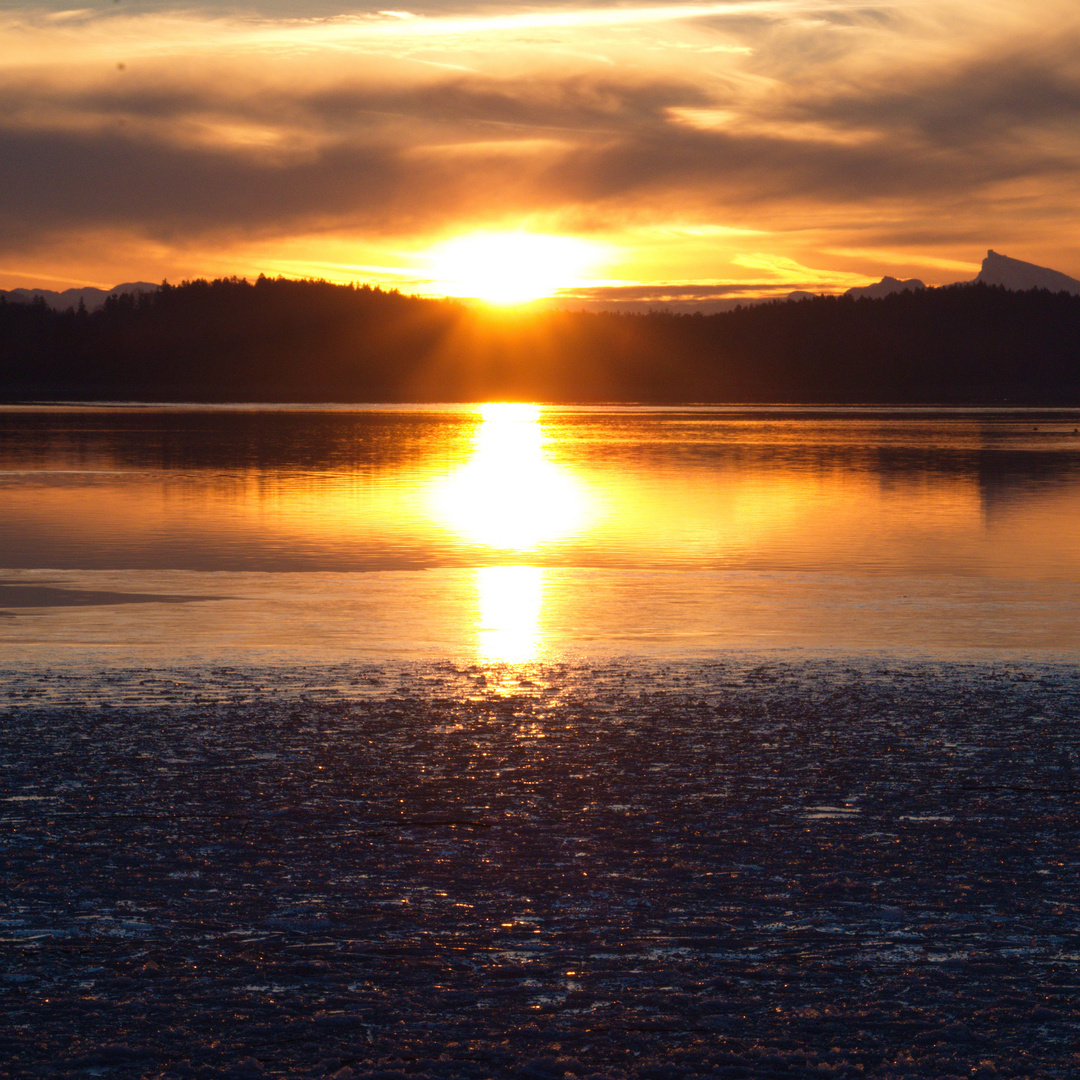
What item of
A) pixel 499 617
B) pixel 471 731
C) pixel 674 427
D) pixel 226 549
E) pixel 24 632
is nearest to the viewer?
pixel 471 731

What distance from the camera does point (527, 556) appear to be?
22.4 metres

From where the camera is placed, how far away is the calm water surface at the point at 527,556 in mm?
14891

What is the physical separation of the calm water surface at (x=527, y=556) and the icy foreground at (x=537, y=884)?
9.92 feet

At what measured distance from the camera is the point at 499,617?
53.3 ft

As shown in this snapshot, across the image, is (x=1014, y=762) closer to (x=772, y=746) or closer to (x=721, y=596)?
(x=772, y=746)

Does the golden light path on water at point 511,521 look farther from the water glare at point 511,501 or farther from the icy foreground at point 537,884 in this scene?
the icy foreground at point 537,884

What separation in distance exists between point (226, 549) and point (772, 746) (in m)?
14.0

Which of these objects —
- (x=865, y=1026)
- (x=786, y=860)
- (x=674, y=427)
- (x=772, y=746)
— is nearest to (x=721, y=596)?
(x=772, y=746)

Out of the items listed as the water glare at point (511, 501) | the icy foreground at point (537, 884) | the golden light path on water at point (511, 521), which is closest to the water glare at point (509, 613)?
the golden light path on water at point (511, 521)

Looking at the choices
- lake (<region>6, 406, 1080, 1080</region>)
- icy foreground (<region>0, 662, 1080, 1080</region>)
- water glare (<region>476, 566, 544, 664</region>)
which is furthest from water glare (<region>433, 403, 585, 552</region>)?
icy foreground (<region>0, 662, 1080, 1080</region>)

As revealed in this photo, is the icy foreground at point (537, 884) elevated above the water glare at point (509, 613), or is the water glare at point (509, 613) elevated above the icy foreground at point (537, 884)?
the water glare at point (509, 613)

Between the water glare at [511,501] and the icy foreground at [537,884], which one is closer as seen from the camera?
the icy foreground at [537,884]

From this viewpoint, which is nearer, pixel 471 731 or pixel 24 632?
pixel 471 731

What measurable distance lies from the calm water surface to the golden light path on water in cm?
8
